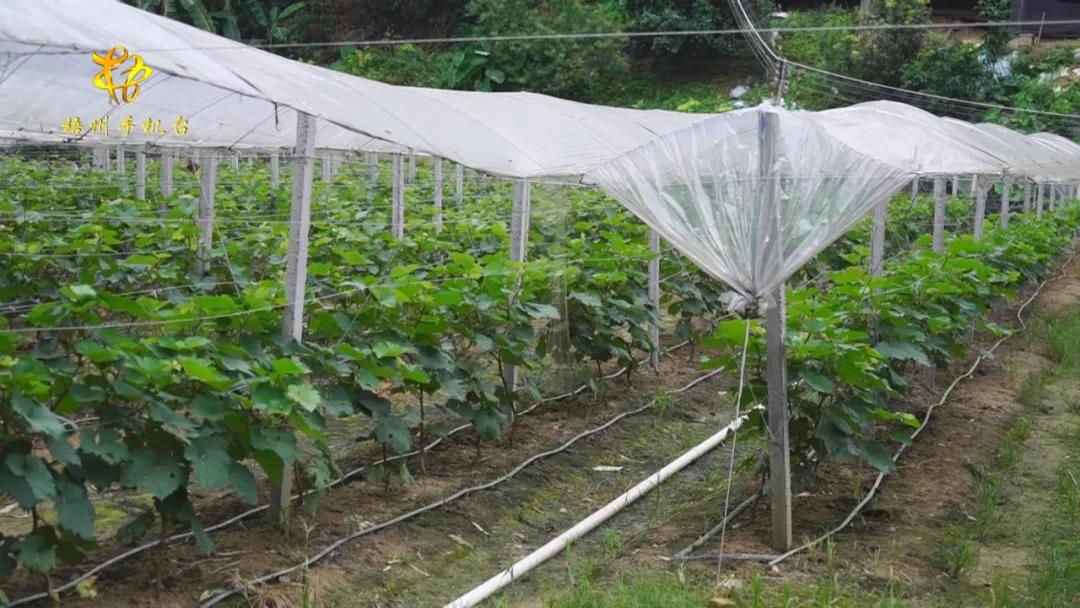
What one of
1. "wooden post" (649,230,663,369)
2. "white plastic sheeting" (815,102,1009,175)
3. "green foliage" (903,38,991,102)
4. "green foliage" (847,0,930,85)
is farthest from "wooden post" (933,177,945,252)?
"green foliage" (847,0,930,85)

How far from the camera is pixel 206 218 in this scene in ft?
23.8

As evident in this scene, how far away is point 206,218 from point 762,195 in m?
3.84

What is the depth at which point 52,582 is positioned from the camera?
4031 millimetres

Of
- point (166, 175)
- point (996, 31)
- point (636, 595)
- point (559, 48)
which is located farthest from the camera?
point (559, 48)

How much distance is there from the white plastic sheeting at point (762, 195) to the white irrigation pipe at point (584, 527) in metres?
0.66

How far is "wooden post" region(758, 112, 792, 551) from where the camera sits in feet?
15.6

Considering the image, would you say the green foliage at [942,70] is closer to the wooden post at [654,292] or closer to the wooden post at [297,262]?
the wooden post at [654,292]

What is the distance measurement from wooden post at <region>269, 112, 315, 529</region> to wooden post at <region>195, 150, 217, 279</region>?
2.18 m

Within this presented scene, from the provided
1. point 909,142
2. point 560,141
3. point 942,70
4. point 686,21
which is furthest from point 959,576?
point 686,21

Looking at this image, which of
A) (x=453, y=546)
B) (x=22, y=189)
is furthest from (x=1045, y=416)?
(x=22, y=189)

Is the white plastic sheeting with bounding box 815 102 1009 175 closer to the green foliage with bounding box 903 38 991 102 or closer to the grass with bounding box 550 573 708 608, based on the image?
the grass with bounding box 550 573 708 608

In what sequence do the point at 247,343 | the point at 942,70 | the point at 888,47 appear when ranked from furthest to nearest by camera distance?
the point at 888,47 < the point at 942,70 < the point at 247,343

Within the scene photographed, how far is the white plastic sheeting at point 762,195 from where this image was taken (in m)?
4.75

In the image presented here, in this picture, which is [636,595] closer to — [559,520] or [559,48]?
[559,520]
